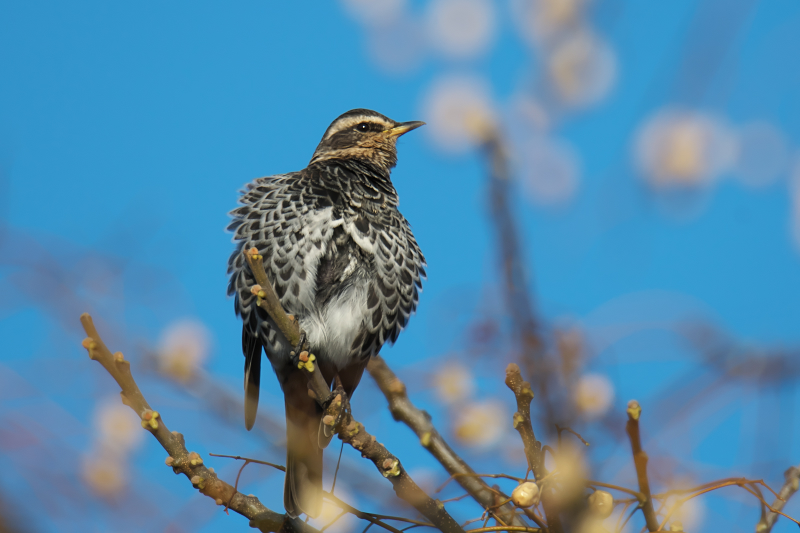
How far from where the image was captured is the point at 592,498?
2.04 metres

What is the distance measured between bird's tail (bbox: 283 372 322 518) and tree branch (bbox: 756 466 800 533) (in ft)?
6.62

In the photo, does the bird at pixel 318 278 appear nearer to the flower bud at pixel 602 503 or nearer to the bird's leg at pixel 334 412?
the bird's leg at pixel 334 412

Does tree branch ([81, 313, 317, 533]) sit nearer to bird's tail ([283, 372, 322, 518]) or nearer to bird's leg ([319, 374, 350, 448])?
bird's leg ([319, 374, 350, 448])

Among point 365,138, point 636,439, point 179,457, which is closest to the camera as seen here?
point 636,439

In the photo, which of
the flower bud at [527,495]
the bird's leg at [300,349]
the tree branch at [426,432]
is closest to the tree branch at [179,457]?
the bird's leg at [300,349]

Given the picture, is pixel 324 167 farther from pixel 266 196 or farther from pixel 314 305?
pixel 314 305

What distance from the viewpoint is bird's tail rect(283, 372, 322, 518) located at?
13.2ft

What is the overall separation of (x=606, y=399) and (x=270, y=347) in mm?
2431

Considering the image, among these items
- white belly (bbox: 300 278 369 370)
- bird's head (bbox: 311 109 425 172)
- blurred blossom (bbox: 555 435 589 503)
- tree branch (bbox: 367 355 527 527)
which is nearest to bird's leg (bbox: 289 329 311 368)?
tree branch (bbox: 367 355 527 527)

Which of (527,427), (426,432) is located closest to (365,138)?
(426,432)

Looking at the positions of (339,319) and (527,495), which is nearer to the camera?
(527,495)

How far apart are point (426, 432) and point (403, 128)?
3264 millimetres

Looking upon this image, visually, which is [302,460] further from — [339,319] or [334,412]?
[334,412]

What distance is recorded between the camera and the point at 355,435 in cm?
301
